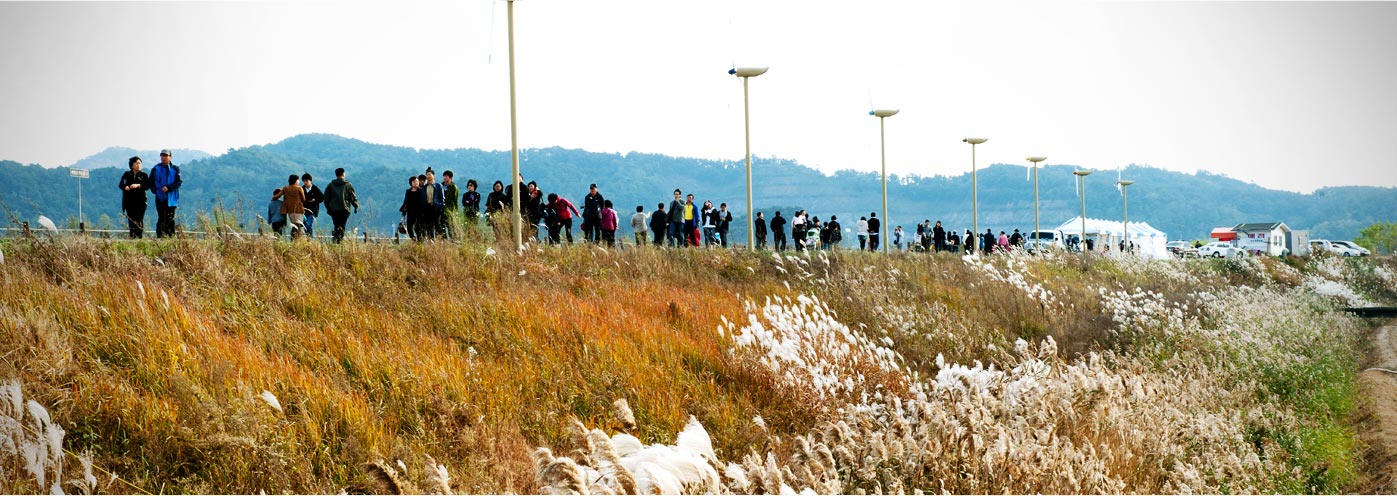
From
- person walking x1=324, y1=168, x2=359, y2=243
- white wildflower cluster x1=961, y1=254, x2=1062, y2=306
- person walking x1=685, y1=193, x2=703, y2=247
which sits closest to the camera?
white wildflower cluster x1=961, y1=254, x2=1062, y2=306

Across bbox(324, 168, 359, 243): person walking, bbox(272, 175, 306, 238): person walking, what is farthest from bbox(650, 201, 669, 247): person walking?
bbox(272, 175, 306, 238): person walking

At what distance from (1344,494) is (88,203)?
14724cm

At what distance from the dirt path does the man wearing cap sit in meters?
16.1

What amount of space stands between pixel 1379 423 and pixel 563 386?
38.8ft

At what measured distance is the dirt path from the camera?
34.8 ft

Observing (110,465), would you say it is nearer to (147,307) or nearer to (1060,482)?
(147,307)

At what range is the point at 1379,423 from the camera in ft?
43.1

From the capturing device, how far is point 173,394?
19.5 feet

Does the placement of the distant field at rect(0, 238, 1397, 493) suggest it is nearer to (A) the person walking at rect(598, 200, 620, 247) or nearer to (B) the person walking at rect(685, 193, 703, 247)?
(A) the person walking at rect(598, 200, 620, 247)

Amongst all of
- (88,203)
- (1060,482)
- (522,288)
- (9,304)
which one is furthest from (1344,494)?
(88,203)

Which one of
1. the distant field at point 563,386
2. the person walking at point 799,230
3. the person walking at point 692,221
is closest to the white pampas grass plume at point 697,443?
the distant field at point 563,386

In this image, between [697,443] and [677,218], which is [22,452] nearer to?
[697,443]

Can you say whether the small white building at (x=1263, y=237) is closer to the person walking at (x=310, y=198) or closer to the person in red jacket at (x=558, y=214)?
the person in red jacket at (x=558, y=214)

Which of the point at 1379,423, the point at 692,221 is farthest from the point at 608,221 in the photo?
the point at 1379,423
